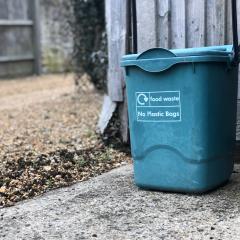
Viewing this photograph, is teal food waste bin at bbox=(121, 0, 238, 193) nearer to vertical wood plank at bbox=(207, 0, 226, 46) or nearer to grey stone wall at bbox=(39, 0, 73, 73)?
vertical wood plank at bbox=(207, 0, 226, 46)

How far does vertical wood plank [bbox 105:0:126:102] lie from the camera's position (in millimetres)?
5557

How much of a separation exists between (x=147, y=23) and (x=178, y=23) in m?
0.30

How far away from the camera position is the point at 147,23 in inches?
207

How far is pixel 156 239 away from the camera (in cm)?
340

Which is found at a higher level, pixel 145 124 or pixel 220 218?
pixel 145 124

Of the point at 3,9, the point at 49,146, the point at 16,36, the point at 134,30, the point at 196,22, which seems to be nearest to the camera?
the point at 134,30

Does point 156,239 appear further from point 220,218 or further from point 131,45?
point 131,45

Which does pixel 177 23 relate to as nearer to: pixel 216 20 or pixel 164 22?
pixel 164 22

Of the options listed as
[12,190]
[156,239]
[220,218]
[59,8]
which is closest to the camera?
[156,239]

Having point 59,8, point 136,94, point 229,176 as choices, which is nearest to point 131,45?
point 136,94

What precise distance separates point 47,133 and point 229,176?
2.90 meters

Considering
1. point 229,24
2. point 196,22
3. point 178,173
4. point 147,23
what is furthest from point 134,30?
point 178,173

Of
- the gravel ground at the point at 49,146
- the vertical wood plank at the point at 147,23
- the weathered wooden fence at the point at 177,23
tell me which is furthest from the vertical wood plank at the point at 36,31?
the vertical wood plank at the point at 147,23

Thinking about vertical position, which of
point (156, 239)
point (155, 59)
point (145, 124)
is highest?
point (155, 59)
